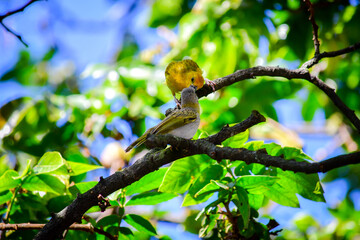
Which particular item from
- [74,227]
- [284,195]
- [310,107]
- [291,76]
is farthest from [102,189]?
[310,107]

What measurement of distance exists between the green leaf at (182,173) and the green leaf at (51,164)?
581 millimetres

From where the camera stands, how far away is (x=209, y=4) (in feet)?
15.5

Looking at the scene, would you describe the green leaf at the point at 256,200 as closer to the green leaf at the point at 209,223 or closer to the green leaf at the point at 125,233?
the green leaf at the point at 209,223

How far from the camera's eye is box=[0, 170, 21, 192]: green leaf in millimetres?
2197

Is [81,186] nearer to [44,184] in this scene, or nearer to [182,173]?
[44,184]

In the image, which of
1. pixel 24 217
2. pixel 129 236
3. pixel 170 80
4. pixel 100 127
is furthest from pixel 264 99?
pixel 24 217

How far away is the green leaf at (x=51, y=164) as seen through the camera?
2.12 metres

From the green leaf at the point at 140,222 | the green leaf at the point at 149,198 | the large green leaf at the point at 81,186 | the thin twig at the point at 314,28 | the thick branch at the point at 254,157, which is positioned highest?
the thin twig at the point at 314,28

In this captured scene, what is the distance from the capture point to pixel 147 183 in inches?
86.5

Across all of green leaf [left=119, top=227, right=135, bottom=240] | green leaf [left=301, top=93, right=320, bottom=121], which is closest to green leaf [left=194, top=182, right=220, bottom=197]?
green leaf [left=119, top=227, right=135, bottom=240]

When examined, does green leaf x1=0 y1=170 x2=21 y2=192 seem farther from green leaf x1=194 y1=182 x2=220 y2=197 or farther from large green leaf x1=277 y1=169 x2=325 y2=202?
large green leaf x1=277 y1=169 x2=325 y2=202

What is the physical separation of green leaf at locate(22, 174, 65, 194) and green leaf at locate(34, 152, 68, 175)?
0.12 metres

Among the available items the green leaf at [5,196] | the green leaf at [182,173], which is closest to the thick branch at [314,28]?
the green leaf at [182,173]

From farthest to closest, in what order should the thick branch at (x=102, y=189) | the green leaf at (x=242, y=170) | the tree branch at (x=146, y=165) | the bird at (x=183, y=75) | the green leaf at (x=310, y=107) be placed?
the green leaf at (x=310, y=107) → the bird at (x=183, y=75) → the green leaf at (x=242, y=170) → the thick branch at (x=102, y=189) → the tree branch at (x=146, y=165)
